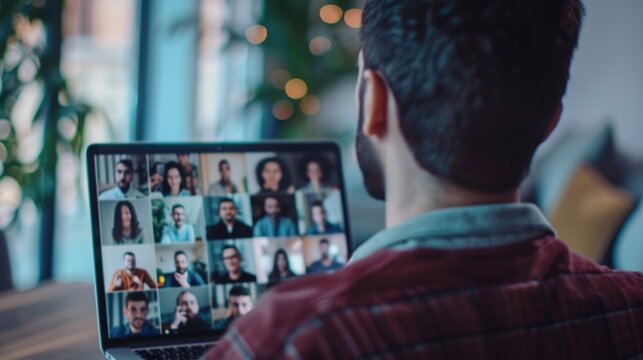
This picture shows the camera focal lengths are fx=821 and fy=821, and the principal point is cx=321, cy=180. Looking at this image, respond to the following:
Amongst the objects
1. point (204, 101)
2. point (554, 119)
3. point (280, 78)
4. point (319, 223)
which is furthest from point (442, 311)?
point (204, 101)

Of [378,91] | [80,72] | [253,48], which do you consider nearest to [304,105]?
[253,48]

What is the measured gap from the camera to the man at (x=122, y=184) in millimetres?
1267

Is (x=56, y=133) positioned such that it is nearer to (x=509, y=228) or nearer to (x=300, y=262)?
(x=300, y=262)

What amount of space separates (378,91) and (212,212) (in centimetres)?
60

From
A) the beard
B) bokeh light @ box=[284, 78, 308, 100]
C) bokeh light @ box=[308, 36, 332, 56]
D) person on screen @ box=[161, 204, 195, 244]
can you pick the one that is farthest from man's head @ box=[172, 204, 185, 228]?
bokeh light @ box=[308, 36, 332, 56]

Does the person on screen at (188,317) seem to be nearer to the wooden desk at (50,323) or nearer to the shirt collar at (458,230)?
the wooden desk at (50,323)

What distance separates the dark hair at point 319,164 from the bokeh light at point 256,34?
231cm

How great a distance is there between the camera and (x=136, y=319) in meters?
1.23

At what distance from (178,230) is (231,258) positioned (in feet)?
0.32

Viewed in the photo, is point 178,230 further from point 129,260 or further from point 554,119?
point 554,119

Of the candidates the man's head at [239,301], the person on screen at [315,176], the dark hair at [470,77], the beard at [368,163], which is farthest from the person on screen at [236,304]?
the dark hair at [470,77]

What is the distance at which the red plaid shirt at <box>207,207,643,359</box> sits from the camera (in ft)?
2.13

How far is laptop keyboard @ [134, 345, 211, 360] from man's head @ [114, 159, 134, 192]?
0.83 feet

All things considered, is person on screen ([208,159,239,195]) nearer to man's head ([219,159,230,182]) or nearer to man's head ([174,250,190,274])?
man's head ([219,159,230,182])
